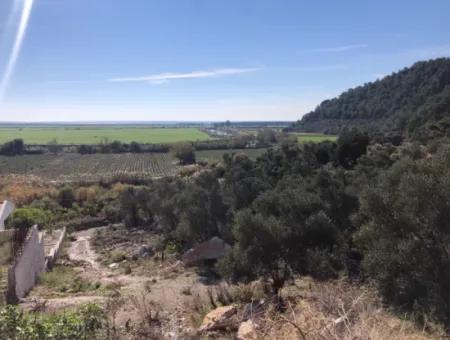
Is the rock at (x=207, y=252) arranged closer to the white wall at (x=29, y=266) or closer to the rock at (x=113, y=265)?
the rock at (x=113, y=265)

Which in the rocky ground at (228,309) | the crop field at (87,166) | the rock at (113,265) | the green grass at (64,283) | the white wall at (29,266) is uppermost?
the rocky ground at (228,309)

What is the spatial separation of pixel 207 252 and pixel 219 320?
552 inches

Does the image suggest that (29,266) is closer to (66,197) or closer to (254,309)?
(254,309)

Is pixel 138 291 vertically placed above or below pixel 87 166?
above

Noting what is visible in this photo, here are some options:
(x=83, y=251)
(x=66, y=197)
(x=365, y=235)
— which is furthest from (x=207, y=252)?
(x=66, y=197)

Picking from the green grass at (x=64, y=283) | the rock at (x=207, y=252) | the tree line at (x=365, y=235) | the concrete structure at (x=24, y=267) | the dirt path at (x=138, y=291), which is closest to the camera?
the tree line at (x=365, y=235)

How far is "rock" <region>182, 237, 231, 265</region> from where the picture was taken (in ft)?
71.9

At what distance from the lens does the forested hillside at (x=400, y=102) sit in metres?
56.1

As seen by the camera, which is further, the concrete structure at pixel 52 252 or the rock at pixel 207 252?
the concrete structure at pixel 52 252

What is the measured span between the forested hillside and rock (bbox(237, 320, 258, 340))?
41813mm

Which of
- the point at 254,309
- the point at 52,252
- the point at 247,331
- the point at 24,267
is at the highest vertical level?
the point at 247,331

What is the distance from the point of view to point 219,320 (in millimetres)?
8258

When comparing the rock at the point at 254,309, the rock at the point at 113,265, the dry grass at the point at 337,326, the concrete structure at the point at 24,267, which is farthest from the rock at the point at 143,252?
the dry grass at the point at 337,326

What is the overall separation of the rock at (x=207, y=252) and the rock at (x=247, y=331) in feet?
47.1
